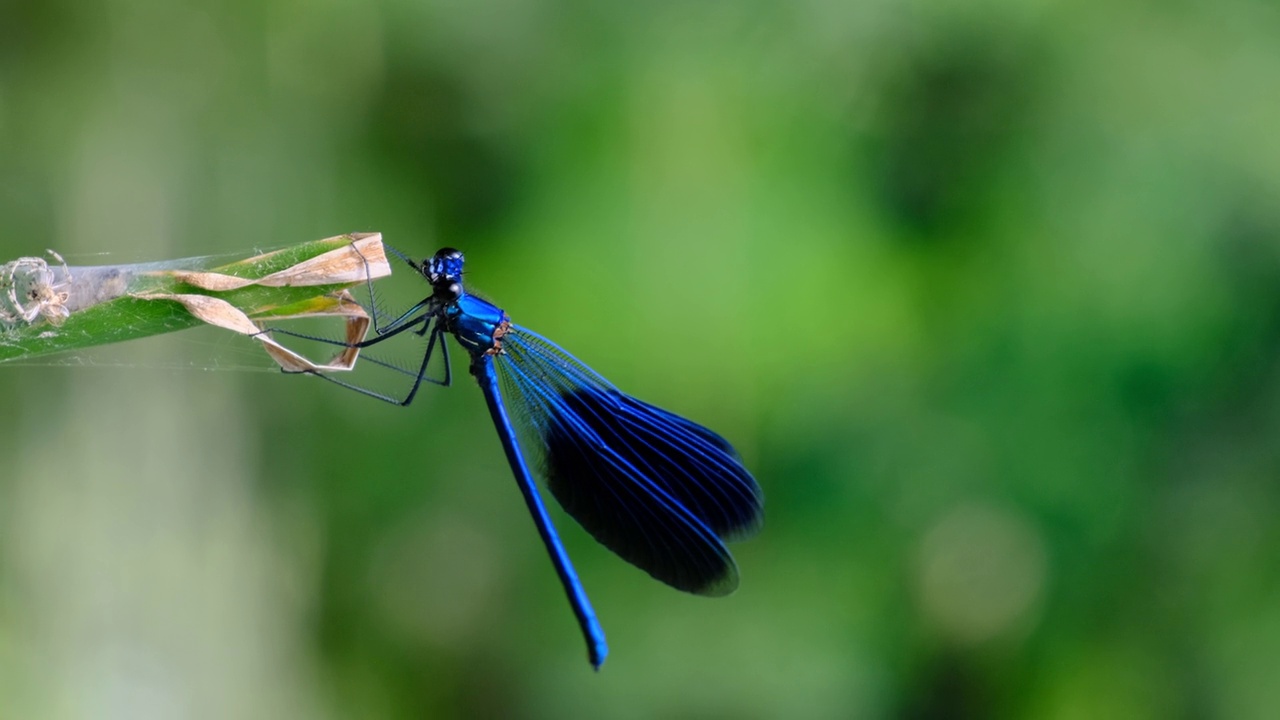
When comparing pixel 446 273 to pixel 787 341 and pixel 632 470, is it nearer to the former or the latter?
pixel 632 470

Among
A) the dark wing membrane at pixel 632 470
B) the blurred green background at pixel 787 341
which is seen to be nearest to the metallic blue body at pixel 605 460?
the dark wing membrane at pixel 632 470

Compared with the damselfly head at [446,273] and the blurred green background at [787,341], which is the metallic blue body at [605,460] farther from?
the blurred green background at [787,341]

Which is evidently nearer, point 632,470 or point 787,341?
point 632,470

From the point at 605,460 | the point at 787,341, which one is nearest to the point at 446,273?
the point at 605,460

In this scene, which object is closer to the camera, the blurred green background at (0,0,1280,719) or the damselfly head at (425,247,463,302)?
the damselfly head at (425,247,463,302)

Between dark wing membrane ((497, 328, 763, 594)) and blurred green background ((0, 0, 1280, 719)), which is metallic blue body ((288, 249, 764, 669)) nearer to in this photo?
dark wing membrane ((497, 328, 763, 594))

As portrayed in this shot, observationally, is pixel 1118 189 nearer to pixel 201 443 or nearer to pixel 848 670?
pixel 848 670

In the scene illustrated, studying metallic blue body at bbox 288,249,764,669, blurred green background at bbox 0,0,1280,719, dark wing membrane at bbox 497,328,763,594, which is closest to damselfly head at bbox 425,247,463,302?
metallic blue body at bbox 288,249,764,669

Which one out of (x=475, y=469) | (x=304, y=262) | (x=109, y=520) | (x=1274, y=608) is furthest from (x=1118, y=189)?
(x=109, y=520)
